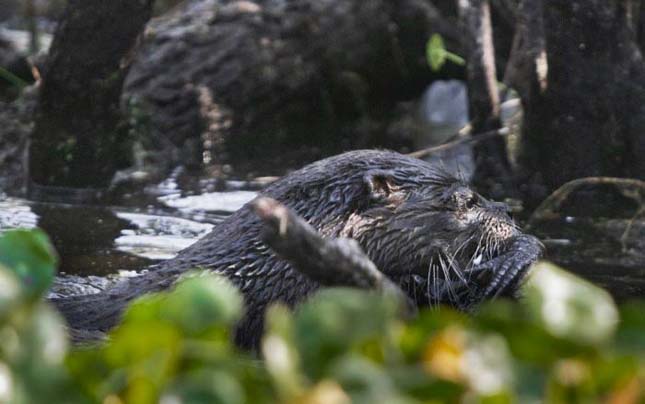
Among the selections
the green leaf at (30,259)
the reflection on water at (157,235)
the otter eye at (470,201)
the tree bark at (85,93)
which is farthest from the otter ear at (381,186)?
the tree bark at (85,93)

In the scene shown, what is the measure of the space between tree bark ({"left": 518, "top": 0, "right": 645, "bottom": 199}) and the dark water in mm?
244

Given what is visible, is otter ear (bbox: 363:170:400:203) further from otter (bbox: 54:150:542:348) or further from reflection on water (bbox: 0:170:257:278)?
reflection on water (bbox: 0:170:257:278)

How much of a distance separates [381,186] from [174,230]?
2.30m

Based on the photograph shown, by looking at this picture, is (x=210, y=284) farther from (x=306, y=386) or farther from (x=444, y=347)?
(x=444, y=347)

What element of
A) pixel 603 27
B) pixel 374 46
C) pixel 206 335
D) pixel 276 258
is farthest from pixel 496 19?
pixel 206 335

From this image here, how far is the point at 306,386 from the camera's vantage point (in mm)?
1441

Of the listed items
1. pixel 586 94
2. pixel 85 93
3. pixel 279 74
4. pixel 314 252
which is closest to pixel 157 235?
pixel 85 93

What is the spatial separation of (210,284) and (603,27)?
213 inches

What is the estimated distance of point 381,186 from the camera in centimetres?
411

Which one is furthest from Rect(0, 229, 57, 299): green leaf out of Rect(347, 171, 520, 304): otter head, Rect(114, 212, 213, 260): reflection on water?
Rect(114, 212, 213, 260): reflection on water

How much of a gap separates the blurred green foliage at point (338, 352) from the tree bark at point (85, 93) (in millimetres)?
4937

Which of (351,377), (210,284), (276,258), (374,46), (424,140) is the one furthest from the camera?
(374,46)

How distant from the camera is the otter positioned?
3.93m

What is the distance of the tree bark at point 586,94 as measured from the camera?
664cm
